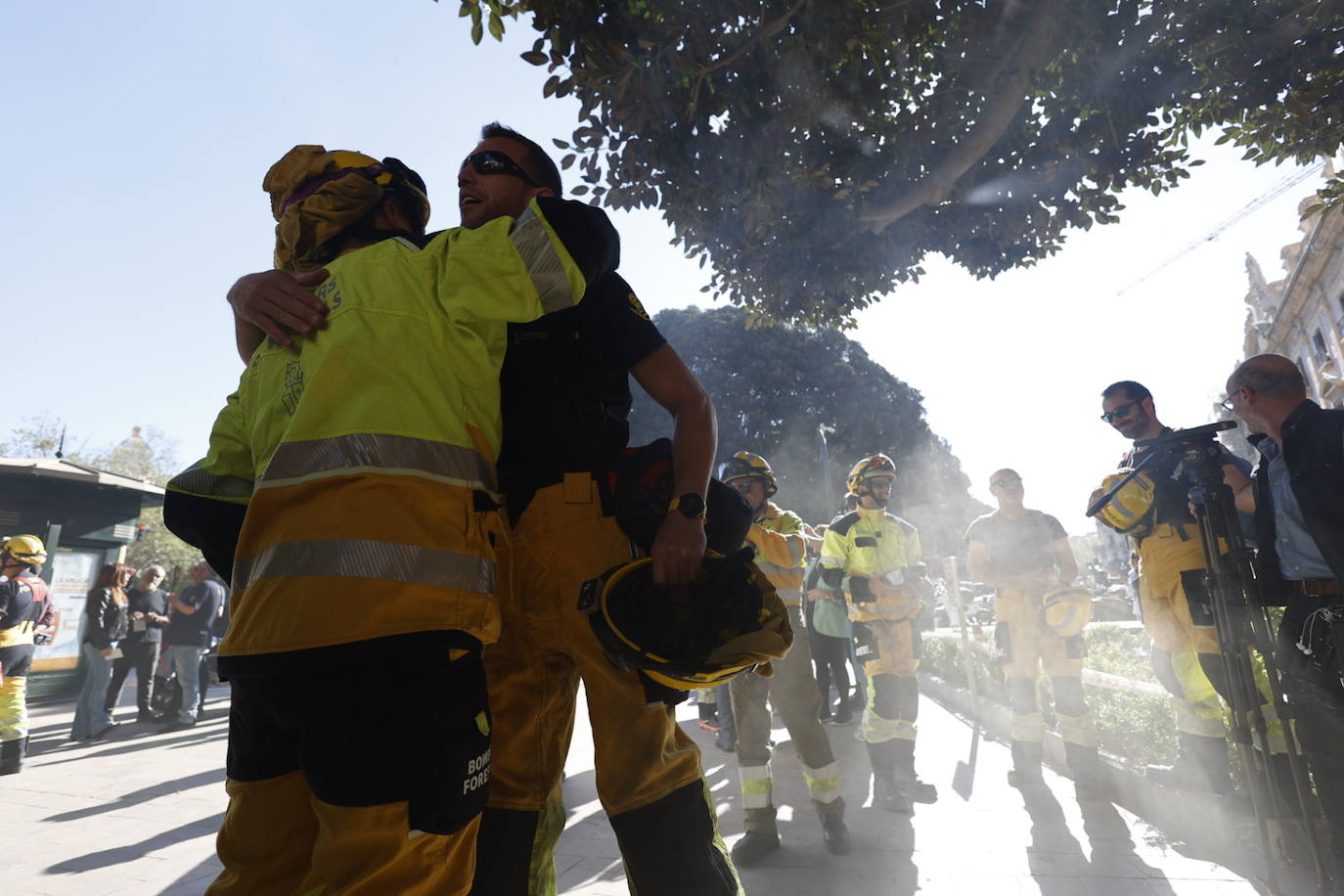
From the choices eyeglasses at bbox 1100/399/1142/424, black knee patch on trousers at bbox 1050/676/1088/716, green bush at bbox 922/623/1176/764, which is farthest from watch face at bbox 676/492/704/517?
green bush at bbox 922/623/1176/764

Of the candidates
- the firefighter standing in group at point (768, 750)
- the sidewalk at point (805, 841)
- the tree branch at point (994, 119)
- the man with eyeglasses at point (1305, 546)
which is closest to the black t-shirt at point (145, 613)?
the sidewalk at point (805, 841)

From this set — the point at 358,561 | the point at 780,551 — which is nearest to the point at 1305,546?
the point at 780,551

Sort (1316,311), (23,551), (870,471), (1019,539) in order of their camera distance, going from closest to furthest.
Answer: (870,471) → (1019,539) → (23,551) → (1316,311)

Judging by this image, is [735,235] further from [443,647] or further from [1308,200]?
[443,647]

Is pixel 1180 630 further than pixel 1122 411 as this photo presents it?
No

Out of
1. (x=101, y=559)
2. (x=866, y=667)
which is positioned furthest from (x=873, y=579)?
(x=101, y=559)

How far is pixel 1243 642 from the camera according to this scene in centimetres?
290

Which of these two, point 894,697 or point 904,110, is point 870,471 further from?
point 904,110

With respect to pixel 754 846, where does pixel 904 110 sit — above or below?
above

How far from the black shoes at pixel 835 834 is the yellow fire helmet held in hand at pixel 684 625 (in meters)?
2.66

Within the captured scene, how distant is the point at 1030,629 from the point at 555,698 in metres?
4.55

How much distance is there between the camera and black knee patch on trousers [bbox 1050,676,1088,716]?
474cm

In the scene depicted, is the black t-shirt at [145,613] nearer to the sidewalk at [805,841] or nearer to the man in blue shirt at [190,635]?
the man in blue shirt at [190,635]

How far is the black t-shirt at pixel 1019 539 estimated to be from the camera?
5.36m
